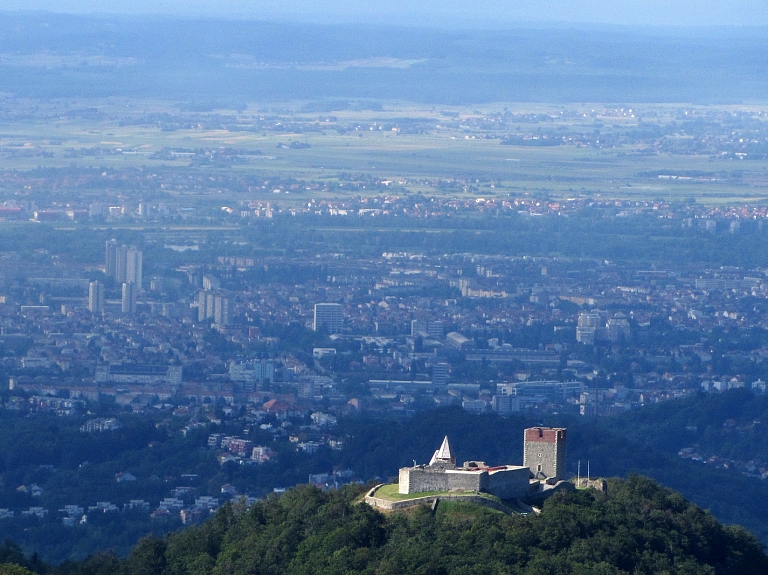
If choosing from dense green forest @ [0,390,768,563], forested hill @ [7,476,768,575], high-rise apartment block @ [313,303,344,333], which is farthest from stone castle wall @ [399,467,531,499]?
high-rise apartment block @ [313,303,344,333]

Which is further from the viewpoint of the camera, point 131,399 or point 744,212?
point 744,212

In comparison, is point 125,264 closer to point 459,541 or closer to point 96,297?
point 96,297

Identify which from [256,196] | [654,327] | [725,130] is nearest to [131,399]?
[654,327]

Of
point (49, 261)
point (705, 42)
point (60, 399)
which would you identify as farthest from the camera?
point (705, 42)

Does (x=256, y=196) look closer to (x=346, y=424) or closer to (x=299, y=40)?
(x=346, y=424)

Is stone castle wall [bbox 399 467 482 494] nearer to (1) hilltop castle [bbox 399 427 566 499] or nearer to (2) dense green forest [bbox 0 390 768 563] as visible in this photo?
(1) hilltop castle [bbox 399 427 566 499]

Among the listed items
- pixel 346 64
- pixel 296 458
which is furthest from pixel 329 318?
pixel 346 64
